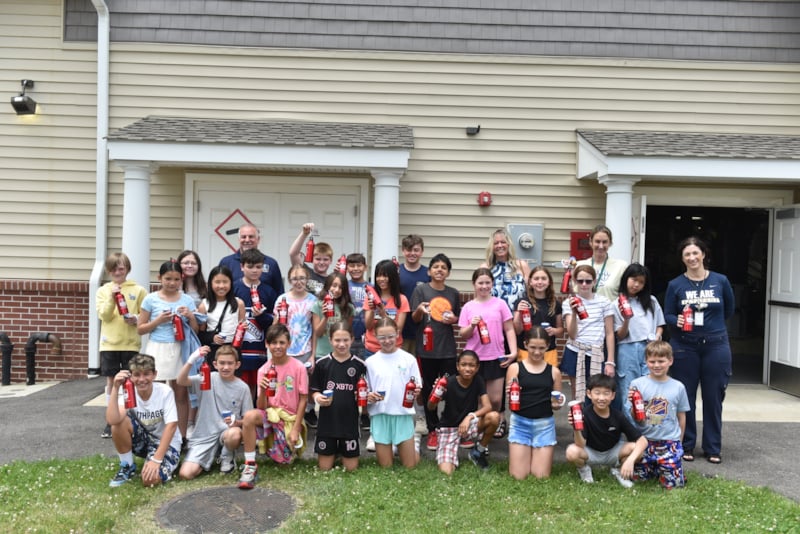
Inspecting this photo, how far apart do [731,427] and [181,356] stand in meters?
5.05

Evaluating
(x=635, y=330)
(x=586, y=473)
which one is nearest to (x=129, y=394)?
(x=586, y=473)

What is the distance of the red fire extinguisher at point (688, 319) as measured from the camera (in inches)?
196

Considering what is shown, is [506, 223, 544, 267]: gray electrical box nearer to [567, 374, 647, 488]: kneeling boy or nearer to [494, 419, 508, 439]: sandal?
[494, 419, 508, 439]: sandal

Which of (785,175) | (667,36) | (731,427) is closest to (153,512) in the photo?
(731,427)

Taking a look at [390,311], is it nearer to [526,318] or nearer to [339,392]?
[339,392]

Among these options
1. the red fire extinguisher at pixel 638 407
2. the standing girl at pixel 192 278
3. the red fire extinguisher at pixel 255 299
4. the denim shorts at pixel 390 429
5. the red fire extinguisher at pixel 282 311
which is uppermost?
the standing girl at pixel 192 278

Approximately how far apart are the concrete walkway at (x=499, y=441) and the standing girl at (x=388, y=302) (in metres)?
1.03

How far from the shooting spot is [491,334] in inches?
199

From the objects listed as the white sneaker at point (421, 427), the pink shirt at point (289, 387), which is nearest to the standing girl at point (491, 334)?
the white sneaker at point (421, 427)

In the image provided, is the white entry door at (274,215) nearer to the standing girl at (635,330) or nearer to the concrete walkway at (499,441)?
the concrete walkway at (499,441)

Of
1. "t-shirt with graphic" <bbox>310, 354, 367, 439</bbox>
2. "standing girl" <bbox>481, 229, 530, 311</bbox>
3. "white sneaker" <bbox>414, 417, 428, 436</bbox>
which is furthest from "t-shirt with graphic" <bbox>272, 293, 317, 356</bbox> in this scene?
"standing girl" <bbox>481, 229, 530, 311</bbox>

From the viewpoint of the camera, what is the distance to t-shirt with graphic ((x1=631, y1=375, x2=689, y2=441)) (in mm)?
4500

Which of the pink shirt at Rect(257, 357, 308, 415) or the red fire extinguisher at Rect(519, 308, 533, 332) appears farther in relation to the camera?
the red fire extinguisher at Rect(519, 308, 533, 332)

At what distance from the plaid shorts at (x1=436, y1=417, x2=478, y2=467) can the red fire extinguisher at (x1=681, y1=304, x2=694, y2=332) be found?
1.80m
